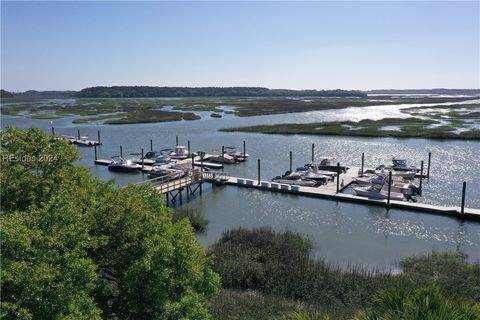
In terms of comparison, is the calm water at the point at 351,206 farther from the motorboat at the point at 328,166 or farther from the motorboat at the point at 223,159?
the motorboat at the point at 328,166

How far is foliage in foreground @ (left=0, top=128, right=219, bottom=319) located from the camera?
8.84 m

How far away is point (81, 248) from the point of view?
10.7m

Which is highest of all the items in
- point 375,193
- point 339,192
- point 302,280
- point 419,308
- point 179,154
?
point 419,308

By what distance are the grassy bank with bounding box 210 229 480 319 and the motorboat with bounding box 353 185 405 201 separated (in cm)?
1130

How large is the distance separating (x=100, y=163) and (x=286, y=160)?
2407cm

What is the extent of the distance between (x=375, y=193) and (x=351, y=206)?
2463 millimetres

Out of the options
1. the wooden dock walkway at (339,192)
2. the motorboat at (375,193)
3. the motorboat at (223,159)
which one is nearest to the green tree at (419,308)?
the wooden dock walkway at (339,192)

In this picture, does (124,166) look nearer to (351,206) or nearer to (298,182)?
(298,182)

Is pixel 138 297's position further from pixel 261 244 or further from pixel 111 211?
pixel 261 244

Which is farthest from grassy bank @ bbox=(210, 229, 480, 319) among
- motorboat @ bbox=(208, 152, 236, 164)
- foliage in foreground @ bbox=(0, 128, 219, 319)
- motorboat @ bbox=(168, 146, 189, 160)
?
motorboat @ bbox=(168, 146, 189, 160)

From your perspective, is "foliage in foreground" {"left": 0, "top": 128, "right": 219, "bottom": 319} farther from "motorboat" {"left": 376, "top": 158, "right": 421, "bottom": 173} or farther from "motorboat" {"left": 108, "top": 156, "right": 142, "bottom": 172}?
"motorboat" {"left": 376, "top": 158, "right": 421, "bottom": 173}

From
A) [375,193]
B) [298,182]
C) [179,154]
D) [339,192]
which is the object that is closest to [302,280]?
[375,193]

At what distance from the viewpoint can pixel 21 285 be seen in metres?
8.55

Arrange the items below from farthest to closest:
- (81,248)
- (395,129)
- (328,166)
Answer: (395,129)
(328,166)
(81,248)
